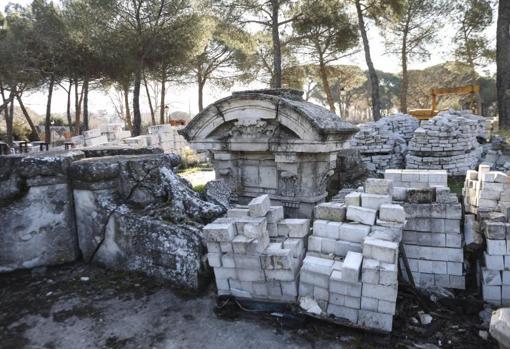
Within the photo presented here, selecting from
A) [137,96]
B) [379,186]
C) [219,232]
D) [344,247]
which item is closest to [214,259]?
[219,232]

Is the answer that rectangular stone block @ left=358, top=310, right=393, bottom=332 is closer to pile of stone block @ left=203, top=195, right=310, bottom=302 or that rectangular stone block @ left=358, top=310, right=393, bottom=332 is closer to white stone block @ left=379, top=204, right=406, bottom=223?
pile of stone block @ left=203, top=195, right=310, bottom=302

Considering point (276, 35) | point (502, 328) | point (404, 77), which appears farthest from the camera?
point (404, 77)

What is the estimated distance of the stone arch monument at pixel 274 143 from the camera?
416 centimetres

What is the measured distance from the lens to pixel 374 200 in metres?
2.59

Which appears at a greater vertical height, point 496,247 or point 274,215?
point 274,215

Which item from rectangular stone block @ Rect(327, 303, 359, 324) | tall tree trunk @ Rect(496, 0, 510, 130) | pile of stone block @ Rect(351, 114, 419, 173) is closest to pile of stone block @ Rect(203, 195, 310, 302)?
rectangular stone block @ Rect(327, 303, 359, 324)

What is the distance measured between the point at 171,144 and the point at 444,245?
12.7 meters

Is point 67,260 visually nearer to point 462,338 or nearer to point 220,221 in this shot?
point 220,221

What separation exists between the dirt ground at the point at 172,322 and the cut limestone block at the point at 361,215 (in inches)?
25.3

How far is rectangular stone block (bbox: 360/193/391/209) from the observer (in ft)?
8.43

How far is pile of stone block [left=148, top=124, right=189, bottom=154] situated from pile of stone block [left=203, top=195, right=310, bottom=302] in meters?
11.3

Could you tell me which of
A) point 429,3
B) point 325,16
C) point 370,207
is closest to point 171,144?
point 325,16

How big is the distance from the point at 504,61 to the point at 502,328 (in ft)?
40.0

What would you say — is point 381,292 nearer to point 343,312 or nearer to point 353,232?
point 343,312
